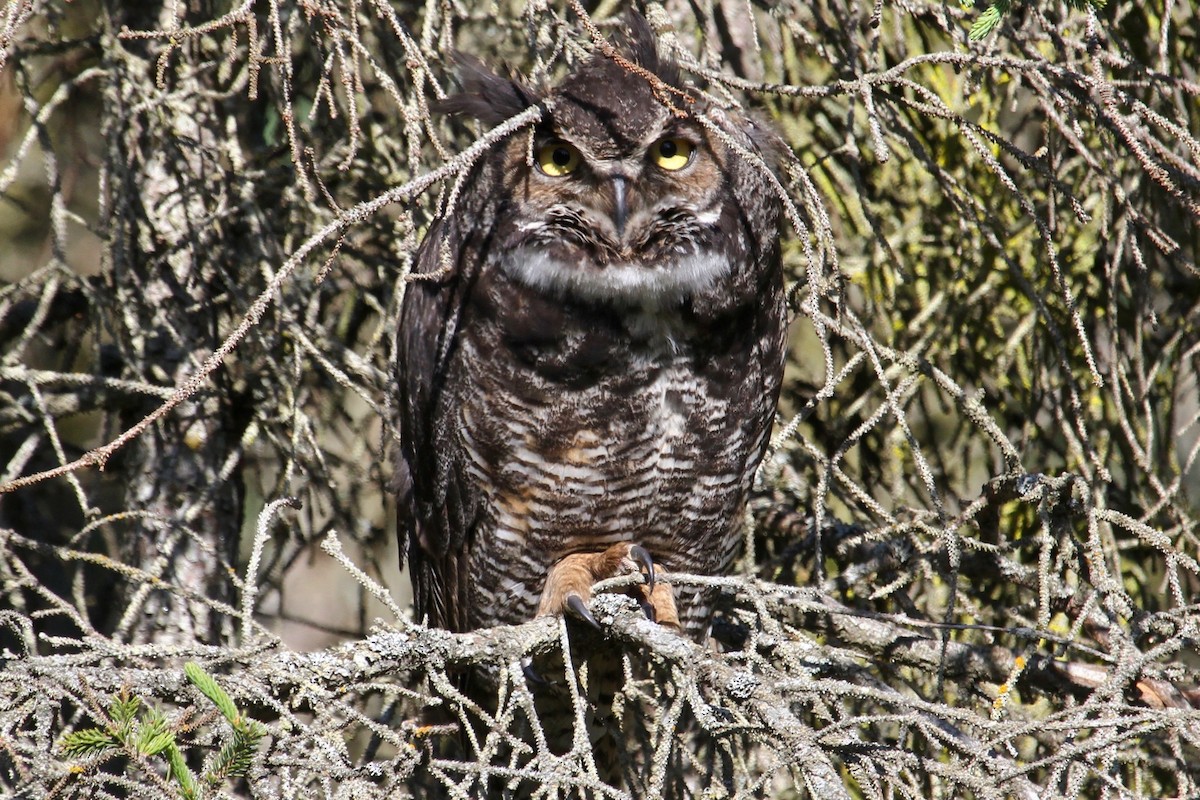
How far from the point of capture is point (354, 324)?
3.52 meters

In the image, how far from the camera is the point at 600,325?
2637 millimetres

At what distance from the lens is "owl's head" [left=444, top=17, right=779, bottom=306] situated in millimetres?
2600

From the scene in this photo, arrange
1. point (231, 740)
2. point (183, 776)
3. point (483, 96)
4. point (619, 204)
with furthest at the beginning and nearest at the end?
point (483, 96)
point (619, 204)
point (231, 740)
point (183, 776)

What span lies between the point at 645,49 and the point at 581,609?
141cm

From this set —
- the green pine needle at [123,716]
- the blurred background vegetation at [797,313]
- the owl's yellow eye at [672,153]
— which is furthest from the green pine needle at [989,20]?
the green pine needle at [123,716]

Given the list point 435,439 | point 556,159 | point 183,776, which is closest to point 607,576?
point 435,439

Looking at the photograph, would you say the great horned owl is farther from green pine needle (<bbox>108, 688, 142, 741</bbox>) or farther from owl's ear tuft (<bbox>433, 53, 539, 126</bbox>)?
green pine needle (<bbox>108, 688, 142, 741</bbox>)

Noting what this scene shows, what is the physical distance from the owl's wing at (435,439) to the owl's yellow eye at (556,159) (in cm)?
28

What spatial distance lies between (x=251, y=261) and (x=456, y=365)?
815 millimetres

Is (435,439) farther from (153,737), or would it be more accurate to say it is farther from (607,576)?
(153,737)

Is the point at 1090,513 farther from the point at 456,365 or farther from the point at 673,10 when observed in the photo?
the point at 673,10

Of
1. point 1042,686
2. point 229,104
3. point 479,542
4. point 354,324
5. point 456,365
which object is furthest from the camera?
point 354,324

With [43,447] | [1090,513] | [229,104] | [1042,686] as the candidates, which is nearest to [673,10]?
[229,104]

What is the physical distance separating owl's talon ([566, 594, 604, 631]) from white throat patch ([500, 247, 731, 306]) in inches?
29.9
